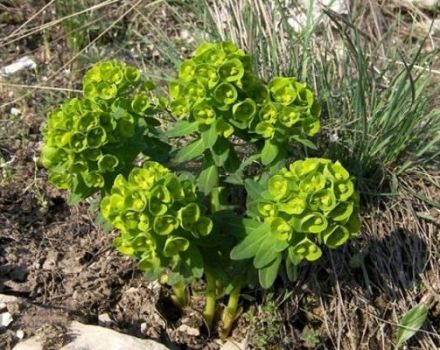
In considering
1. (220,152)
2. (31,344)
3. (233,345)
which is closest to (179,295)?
(233,345)

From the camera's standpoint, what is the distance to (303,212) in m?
1.91

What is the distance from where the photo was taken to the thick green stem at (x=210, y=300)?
2294 millimetres

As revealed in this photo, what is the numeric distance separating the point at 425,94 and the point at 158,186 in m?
1.39

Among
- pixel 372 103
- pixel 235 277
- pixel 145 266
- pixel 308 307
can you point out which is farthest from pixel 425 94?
pixel 145 266

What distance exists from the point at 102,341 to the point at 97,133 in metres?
0.59

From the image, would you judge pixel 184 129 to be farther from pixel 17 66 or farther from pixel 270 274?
pixel 17 66

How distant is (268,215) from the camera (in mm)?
1985

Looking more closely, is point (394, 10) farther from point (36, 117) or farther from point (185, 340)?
point (185, 340)

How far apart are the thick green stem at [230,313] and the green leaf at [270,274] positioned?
0.26 m

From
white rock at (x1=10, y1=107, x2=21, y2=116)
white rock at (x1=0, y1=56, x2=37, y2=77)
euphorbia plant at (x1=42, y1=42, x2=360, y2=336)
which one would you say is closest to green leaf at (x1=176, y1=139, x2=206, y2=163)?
euphorbia plant at (x1=42, y1=42, x2=360, y2=336)

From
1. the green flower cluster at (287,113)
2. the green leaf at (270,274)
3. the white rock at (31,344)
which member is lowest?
the white rock at (31,344)

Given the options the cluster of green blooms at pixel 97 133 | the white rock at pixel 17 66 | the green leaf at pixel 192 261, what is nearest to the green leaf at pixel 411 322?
the green leaf at pixel 192 261

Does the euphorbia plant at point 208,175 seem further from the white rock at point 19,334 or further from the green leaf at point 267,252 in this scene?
the white rock at point 19,334

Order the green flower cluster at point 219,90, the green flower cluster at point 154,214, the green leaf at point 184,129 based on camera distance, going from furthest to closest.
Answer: the green leaf at point 184,129
the green flower cluster at point 219,90
the green flower cluster at point 154,214
